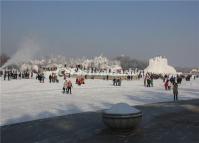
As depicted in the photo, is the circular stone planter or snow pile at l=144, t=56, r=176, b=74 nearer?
the circular stone planter

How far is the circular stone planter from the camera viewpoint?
11.8m

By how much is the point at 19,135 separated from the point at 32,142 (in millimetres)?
1158

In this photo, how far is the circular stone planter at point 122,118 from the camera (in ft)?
38.8

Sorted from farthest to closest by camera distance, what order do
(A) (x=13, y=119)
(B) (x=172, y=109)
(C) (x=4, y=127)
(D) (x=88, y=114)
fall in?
1. (B) (x=172, y=109)
2. (D) (x=88, y=114)
3. (A) (x=13, y=119)
4. (C) (x=4, y=127)

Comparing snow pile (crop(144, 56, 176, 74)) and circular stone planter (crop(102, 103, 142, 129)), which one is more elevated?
snow pile (crop(144, 56, 176, 74))

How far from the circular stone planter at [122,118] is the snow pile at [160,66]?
130540mm

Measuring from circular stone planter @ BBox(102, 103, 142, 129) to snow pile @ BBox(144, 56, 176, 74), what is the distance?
130540mm

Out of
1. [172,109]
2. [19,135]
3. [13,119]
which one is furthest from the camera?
[172,109]

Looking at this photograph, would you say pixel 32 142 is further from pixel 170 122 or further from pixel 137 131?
pixel 170 122

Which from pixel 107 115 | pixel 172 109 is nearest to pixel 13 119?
pixel 107 115

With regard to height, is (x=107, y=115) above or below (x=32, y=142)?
above

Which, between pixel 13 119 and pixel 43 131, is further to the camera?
pixel 13 119

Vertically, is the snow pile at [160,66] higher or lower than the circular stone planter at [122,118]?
higher

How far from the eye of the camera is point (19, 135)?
1280cm
